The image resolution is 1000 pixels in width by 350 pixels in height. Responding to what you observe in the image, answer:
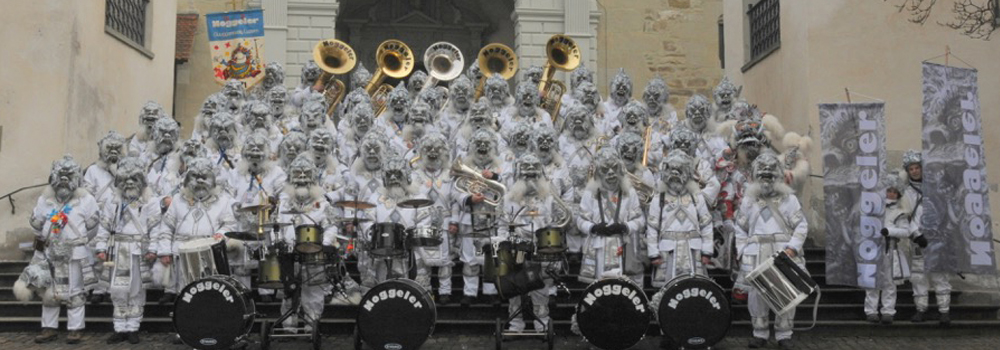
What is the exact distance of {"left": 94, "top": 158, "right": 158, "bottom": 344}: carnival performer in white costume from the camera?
10.1 meters

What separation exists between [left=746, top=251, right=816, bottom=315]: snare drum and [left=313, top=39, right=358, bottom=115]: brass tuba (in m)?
8.80

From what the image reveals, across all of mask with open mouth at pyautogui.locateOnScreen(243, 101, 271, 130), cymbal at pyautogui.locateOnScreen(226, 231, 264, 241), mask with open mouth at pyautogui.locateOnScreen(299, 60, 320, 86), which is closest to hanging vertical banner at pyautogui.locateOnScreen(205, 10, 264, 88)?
mask with open mouth at pyautogui.locateOnScreen(299, 60, 320, 86)

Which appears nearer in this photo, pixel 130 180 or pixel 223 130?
pixel 130 180

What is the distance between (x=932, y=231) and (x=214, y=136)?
8.71 metres

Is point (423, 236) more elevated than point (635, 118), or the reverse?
point (635, 118)

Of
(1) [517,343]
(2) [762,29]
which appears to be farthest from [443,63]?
(1) [517,343]

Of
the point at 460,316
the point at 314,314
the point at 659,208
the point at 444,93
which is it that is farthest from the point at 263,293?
the point at 444,93

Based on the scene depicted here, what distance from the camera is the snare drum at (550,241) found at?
914 centimetres

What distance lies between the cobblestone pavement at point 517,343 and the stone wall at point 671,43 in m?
12.9

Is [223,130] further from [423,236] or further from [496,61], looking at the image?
A: [496,61]

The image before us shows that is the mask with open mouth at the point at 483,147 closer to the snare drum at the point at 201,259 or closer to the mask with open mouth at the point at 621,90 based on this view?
the snare drum at the point at 201,259

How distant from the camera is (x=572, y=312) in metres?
10.8

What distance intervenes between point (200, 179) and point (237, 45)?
21.6ft

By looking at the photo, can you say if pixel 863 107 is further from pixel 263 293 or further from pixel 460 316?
pixel 263 293
